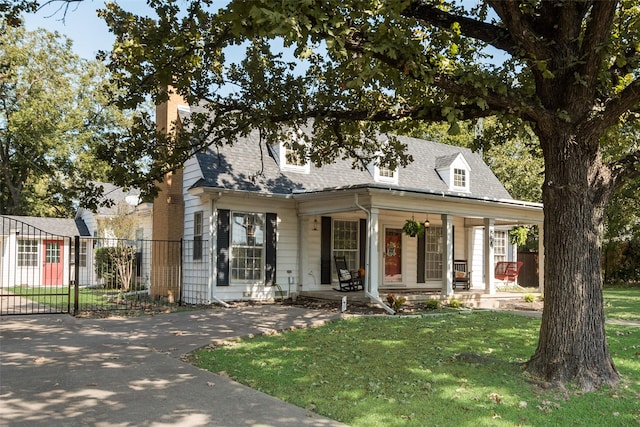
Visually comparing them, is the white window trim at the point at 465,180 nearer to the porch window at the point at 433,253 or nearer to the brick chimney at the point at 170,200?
the porch window at the point at 433,253

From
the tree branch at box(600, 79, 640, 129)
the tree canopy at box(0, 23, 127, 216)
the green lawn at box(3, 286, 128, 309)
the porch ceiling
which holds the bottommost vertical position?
the green lawn at box(3, 286, 128, 309)

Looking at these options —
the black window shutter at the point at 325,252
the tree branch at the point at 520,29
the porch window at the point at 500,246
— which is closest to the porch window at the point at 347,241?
the black window shutter at the point at 325,252

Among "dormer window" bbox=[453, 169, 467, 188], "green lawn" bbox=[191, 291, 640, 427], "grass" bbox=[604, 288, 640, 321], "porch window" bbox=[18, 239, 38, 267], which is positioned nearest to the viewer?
"green lawn" bbox=[191, 291, 640, 427]

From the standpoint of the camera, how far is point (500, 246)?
74.4 ft

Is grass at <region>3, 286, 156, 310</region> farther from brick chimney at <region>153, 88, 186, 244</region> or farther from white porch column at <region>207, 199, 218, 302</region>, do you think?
brick chimney at <region>153, 88, 186, 244</region>

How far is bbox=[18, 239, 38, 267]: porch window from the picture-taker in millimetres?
24688

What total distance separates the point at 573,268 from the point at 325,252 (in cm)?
1053

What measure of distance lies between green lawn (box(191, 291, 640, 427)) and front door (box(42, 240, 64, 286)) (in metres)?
19.9

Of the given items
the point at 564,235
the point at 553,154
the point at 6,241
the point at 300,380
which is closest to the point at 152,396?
the point at 300,380

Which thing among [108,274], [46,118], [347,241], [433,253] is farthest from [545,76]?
[46,118]

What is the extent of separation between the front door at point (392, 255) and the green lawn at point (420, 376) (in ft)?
26.4

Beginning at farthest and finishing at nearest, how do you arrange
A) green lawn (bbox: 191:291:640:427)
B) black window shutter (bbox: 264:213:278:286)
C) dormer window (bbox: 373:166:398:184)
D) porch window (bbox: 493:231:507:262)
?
porch window (bbox: 493:231:507:262), dormer window (bbox: 373:166:398:184), black window shutter (bbox: 264:213:278:286), green lawn (bbox: 191:291:640:427)

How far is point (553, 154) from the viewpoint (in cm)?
660

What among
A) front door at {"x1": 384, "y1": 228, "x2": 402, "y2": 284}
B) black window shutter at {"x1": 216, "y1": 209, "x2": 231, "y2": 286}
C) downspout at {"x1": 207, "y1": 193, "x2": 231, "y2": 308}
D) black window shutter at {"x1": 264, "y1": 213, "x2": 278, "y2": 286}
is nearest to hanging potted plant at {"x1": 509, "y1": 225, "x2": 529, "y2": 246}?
front door at {"x1": 384, "y1": 228, "x2": 402, "y2": 284}
